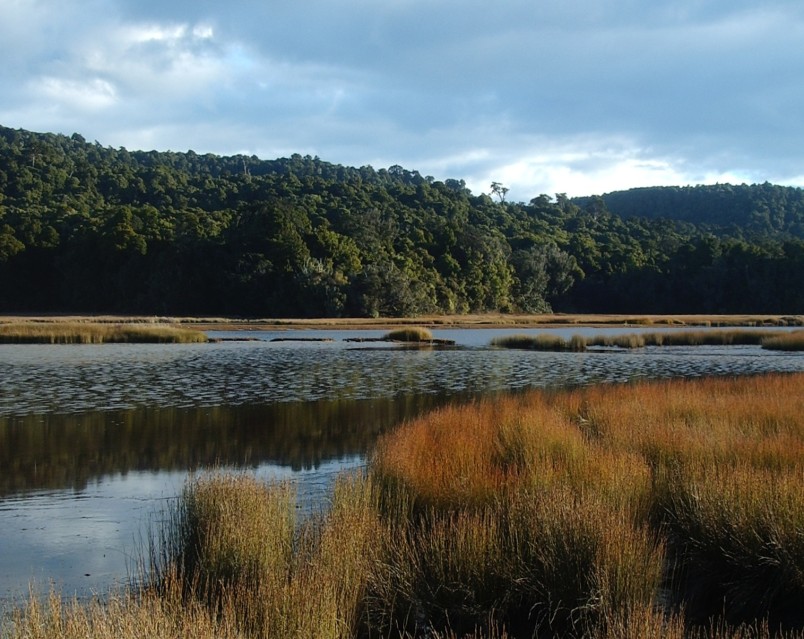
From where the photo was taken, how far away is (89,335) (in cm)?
4881

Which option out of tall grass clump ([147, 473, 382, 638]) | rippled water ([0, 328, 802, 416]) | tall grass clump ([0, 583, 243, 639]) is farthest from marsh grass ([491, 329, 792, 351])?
tall grass clump ([0, 583, 243, 639])

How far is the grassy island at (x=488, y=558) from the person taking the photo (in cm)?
557

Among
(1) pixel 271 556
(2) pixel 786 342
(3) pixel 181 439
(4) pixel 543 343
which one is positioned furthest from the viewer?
(4) pixel 543 343

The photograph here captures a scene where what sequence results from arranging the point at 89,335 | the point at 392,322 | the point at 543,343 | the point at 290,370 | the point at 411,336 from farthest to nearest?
the point at 392,322 < the point at 411,336 < the point at 89,335 < the point at 543,343 < the point at 290,370

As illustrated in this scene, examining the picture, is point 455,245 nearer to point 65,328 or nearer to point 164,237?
point 164,237

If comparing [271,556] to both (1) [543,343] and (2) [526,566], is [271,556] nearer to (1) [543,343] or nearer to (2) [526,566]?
(2) [526,566]

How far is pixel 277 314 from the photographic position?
298ft

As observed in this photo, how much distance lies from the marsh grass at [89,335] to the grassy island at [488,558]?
4276 centimetres

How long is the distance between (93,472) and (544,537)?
375 inches

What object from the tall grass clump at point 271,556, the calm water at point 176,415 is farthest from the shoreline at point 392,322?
the tall grass clump at point 271,556

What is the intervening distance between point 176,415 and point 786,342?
125 ft

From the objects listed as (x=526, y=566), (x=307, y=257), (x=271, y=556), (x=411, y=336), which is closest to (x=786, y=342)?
(x=411, y=336)

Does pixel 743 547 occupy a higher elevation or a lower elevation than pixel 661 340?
higher

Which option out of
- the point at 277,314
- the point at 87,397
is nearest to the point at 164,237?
the point at 277,314
